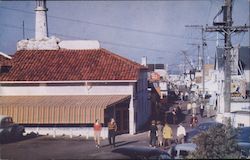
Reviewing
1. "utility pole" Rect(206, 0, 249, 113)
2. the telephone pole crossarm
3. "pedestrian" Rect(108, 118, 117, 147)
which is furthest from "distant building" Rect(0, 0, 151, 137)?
"utility pole" Rect(206, 0, 249, 113)

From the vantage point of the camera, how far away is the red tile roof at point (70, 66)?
87.2 ft

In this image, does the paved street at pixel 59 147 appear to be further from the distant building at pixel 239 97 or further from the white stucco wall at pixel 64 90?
the distant building at pixel 239 97

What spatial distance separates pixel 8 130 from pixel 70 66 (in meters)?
6.94

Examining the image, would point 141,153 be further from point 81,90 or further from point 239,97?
point 239,97

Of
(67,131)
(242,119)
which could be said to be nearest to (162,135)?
(242,119)

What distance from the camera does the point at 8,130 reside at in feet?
73.4

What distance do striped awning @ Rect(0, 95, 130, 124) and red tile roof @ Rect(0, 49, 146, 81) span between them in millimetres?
1545

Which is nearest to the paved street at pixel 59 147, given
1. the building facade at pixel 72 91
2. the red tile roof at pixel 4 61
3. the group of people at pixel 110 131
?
the group of people at pixel 110 131

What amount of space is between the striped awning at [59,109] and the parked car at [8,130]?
147 centimetres

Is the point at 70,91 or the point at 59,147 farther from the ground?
the point at 70,91

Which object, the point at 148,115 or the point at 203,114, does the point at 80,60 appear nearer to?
the point at 148,115

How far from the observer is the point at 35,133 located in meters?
25.4

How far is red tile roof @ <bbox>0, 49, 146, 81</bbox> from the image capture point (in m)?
26.6

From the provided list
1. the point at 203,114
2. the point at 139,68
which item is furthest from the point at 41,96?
the point at 203,114
